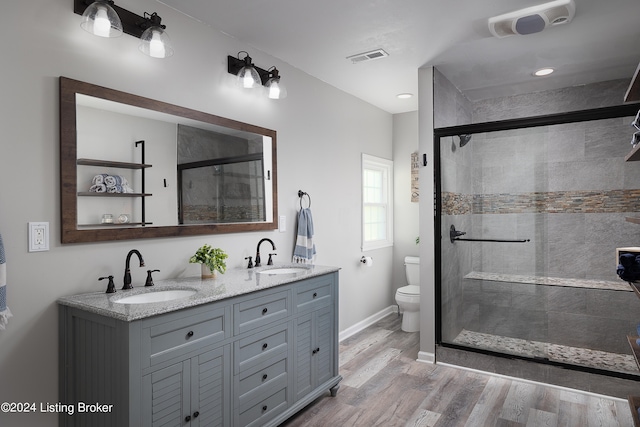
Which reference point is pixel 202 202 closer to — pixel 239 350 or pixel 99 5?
pixel 239 350

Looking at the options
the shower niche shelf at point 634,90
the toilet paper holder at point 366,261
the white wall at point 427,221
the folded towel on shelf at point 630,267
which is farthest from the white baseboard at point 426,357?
the shower niche shelf at point 634,90

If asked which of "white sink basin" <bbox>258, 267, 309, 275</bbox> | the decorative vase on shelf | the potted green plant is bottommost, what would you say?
"white sink basin" <bbox>258, 267, 309, 275</bbox>

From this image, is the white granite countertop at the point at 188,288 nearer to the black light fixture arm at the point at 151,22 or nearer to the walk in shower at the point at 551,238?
the black light fixture arm at the point at 151,22

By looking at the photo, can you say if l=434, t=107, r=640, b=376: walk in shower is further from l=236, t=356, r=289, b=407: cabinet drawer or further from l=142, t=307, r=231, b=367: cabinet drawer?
l=142, t=307, r=231, b=367: cabinet drawer

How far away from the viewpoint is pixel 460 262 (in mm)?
3412

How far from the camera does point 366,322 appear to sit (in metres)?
4.33

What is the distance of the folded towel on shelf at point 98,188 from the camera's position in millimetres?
1979

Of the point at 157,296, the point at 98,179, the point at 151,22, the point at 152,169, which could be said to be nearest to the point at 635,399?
the point at 157,296

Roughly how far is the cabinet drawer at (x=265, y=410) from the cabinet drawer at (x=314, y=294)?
489 mm

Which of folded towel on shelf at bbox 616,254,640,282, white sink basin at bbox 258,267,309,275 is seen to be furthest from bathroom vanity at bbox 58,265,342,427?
folded towel on shelf at bbox 616,254,640,282

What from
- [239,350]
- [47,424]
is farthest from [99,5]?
[47,424]

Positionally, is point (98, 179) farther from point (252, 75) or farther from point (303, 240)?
point (303, 240)

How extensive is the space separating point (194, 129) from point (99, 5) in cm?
82

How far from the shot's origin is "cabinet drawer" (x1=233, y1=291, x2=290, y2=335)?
204cm
